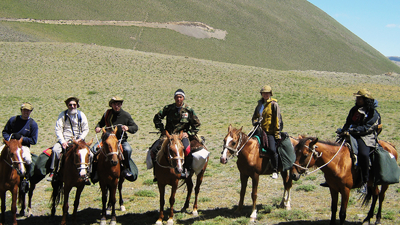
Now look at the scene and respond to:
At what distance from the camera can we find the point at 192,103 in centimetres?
3058

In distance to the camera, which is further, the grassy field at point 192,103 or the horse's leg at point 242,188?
the grassy field at point 192,103

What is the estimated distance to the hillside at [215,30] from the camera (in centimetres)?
10750

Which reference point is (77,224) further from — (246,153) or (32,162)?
(246,153)

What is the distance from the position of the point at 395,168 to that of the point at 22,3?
131434 millimetres

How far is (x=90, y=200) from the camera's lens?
949 cm

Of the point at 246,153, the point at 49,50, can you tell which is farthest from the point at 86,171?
the point at 49,50

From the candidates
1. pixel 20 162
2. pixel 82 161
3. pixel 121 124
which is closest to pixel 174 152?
pixel 121 124

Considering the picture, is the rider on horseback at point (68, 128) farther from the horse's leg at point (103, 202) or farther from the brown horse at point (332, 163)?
the brown horse at point (332, 163)

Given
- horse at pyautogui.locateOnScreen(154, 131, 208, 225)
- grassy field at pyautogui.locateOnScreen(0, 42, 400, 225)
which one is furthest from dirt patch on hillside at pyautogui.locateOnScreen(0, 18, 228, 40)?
horse at pyautogui.locateOnScreen(154, 131, 208, 225)

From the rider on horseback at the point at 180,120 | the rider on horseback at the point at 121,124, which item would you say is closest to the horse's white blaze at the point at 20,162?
the rider on horseback at the point at 121,124

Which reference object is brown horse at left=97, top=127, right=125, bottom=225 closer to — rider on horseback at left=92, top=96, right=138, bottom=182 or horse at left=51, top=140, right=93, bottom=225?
rider on horseback at left=92, top=96, right=138, bottom=182

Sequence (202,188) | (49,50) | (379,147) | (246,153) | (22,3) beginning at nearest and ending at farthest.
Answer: (379,147) < (246,153) < (202,188) < (49,50) < (22,3)

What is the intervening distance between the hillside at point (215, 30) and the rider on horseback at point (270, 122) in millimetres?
81681

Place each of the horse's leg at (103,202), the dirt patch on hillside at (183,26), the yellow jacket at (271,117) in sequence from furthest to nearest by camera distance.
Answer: the dirt patch on hillside at (183,26) → the yellow jacket at (271,117) → the horse's leg at (103,202)
